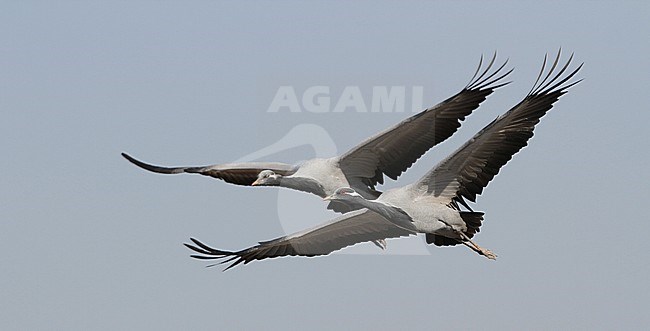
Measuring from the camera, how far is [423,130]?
24.5 m

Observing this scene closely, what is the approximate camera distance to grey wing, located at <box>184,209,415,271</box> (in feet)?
83.0

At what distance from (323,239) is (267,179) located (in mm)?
1590

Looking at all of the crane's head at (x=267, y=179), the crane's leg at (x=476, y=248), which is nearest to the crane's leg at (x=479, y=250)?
the crane's leg at (x=476, y=248)

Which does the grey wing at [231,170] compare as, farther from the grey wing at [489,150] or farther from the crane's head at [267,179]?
the grey wing at [489,150]

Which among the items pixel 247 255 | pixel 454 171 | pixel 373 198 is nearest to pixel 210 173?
pixel 247 255

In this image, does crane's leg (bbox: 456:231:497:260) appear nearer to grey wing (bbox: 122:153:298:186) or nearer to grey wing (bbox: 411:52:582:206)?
grey wing (bbox: 411:52:582:206)

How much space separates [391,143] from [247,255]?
3537 millimetres

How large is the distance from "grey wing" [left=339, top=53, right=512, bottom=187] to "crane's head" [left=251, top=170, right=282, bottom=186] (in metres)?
1.50

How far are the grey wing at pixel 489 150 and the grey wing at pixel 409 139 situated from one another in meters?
1.25

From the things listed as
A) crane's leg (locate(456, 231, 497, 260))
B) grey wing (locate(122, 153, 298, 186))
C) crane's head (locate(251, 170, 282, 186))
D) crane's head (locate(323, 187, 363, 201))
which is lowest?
crane's leg (locate(456, 231, 497, 260))

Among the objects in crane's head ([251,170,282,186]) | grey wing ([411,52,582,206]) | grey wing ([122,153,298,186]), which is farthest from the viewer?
grey wing ([122,153,298,186])

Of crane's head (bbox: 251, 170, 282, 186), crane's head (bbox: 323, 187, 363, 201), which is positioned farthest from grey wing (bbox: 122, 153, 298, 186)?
crane's head (bbox: 323, 187, 363, 201)

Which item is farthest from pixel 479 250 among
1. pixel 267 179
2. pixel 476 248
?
pixel 267 179

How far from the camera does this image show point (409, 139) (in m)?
24.7
